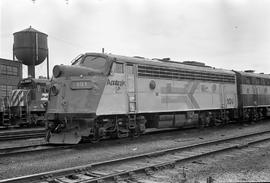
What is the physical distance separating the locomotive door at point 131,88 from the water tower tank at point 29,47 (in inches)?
1067

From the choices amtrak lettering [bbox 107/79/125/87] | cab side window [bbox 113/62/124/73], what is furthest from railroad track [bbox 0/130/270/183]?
cab side window [bbox 113/62/124/73]

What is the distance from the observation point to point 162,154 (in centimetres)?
916

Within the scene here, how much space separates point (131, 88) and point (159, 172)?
557 cm

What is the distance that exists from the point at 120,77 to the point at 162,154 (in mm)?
3840

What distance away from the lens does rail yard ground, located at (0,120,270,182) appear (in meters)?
6.88

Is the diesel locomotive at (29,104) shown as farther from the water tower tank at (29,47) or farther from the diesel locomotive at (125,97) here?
the water tower tank at (29,47)

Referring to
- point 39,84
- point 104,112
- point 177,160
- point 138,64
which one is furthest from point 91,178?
point 39,84

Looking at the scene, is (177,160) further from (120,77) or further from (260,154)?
(120,77)

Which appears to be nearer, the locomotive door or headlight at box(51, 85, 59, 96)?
headlight at box(51, 85, 59, 96)

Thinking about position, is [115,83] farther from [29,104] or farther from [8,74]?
[8,74]

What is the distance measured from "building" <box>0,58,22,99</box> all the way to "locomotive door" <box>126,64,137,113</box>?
69.7 ft

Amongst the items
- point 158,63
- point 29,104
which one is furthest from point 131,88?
point 29,104

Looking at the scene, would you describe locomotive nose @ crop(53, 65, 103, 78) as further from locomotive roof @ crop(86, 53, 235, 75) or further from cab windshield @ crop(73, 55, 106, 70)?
locomotive roof @ crop(86, 53, 235, 75)

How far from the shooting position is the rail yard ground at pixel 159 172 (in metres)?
6.88
